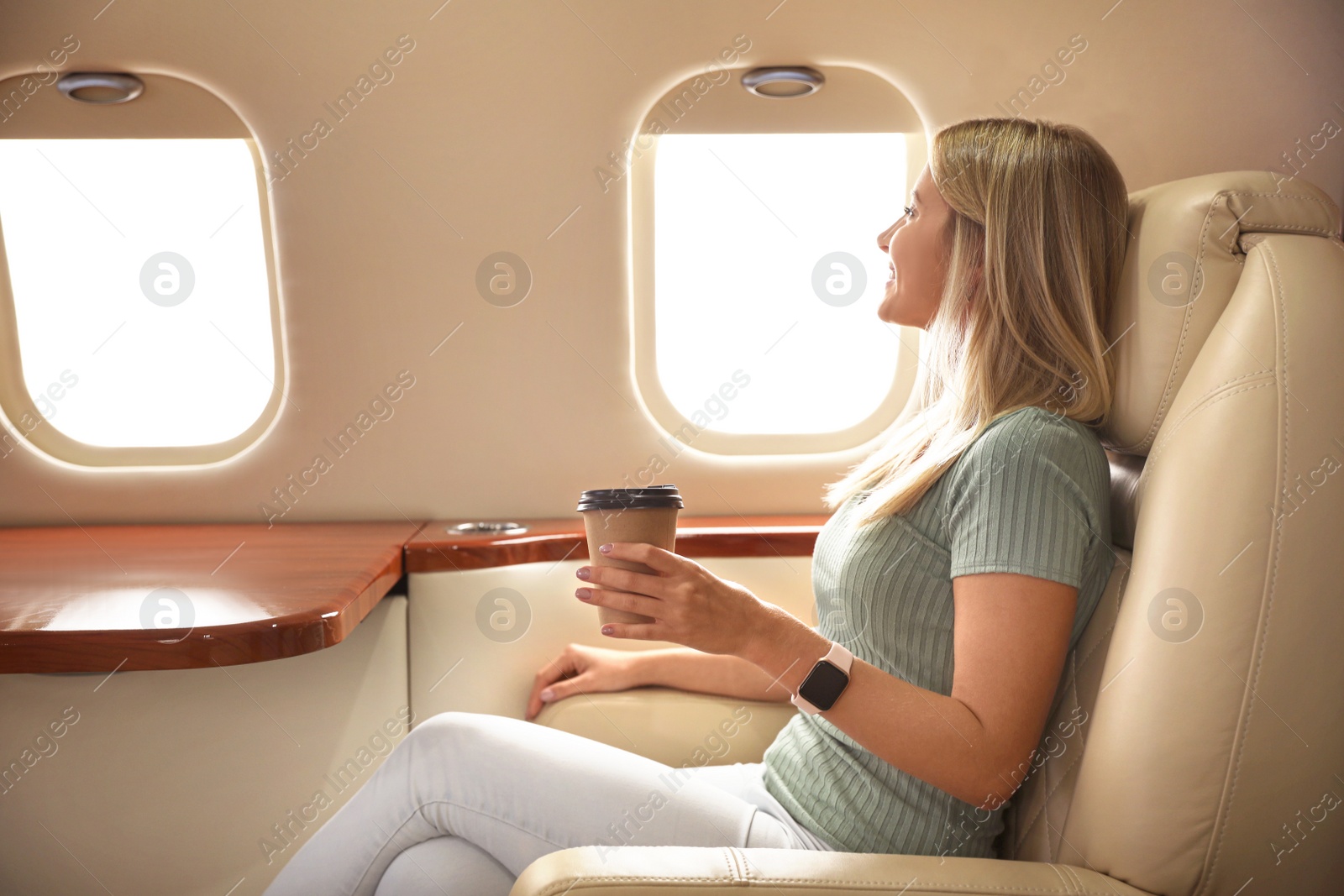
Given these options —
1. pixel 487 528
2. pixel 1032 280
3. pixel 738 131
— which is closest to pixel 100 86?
pixel 487 528

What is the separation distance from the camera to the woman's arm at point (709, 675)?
1.72 m

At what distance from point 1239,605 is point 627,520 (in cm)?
65

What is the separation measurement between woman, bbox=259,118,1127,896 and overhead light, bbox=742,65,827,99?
0.83 m

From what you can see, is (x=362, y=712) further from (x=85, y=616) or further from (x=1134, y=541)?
(x=1134, y=541)

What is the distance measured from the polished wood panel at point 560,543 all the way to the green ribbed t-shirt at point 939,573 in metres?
0.68

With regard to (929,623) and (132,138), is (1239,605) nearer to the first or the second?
(929,623)

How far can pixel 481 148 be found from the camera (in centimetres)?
209

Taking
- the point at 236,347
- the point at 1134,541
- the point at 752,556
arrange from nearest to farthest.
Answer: the point at 1134,541, the point at 752,556, the point at 236,347

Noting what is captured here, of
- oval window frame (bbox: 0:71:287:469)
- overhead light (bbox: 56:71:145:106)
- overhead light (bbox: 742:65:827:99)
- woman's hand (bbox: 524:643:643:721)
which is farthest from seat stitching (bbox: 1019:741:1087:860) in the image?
overhead light (bbox: 56:71:145:106)

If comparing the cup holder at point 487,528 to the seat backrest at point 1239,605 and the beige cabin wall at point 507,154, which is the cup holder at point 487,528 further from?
the seat backrest at point 1239,605

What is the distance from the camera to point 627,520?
104cm

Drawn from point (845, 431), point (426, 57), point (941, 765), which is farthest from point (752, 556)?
point (426, 57)

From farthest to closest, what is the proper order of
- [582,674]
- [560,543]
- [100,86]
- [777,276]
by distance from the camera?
[777,276] → [100,86] → [560,543] → [582,674]

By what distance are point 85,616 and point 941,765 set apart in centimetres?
124
